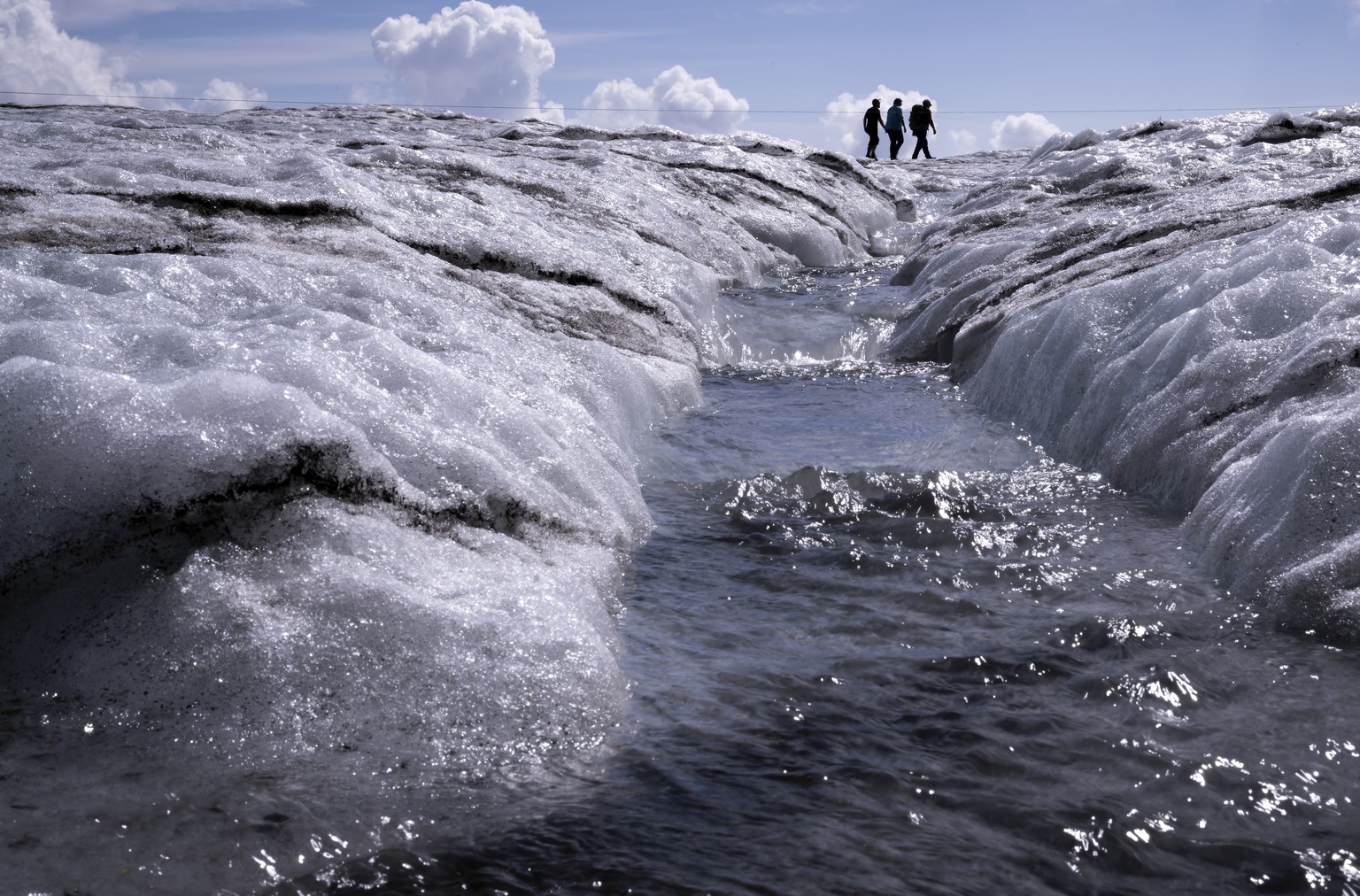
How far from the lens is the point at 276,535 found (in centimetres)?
311

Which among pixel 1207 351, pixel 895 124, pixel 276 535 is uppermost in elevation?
pixel 895 124

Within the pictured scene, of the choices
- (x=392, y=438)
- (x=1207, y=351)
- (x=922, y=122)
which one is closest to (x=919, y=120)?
(x=922, y=122)

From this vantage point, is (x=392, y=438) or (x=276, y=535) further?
(x=392, y=438)

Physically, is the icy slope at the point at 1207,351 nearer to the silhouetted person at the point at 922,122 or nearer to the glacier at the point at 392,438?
the glacier at the point at 392,438

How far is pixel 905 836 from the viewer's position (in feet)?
7.98

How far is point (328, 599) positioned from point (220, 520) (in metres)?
0.43

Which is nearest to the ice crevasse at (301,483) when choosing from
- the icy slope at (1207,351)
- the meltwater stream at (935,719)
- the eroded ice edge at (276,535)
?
the eroded ice edge at (276,535)

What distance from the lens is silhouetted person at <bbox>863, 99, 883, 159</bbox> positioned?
27.1 meters

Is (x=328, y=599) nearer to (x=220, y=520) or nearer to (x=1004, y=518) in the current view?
(x=220, y=520)

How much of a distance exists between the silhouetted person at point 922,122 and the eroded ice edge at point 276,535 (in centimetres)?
2305

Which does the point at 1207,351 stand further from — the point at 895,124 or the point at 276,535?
the point at 895,124

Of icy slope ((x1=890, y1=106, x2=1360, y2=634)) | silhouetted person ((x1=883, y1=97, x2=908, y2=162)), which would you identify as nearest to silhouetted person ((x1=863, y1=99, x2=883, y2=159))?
silhouetted person ((x1=883, y1=97, x2=908, y2=162))

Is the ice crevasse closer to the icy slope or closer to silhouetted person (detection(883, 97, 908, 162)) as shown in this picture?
the icy slope

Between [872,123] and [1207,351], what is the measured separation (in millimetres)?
23598
